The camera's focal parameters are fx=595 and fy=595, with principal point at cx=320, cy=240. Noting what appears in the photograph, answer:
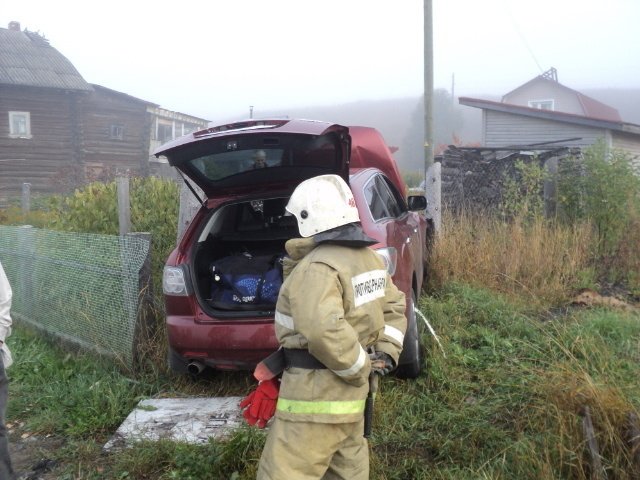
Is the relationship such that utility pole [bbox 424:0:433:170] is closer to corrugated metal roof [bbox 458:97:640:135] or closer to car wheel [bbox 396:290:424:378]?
car wheel [bbox 396:290:424:378]

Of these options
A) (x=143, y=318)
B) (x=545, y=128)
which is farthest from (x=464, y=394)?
(x=545, y=128)

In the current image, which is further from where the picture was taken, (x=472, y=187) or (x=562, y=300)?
(x=472, y=187)

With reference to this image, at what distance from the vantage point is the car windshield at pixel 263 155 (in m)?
3.87

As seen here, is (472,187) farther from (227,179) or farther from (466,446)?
(466,446)

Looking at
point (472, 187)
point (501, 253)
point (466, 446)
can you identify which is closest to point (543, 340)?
point (466, 446)

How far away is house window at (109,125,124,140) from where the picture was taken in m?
30.0

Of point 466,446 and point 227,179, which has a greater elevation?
point 227,179

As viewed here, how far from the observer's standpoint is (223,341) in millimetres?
3861

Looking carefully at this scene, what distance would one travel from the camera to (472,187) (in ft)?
35.6

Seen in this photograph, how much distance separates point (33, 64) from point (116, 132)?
477 cm

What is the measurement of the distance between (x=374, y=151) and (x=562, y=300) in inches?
92.3

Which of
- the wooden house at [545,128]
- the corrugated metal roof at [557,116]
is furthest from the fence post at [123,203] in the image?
the corrugated metal roof at [557,116]

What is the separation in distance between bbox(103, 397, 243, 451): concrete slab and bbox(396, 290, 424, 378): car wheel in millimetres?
1120

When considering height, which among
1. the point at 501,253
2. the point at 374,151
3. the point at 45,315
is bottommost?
the point at 45,315
